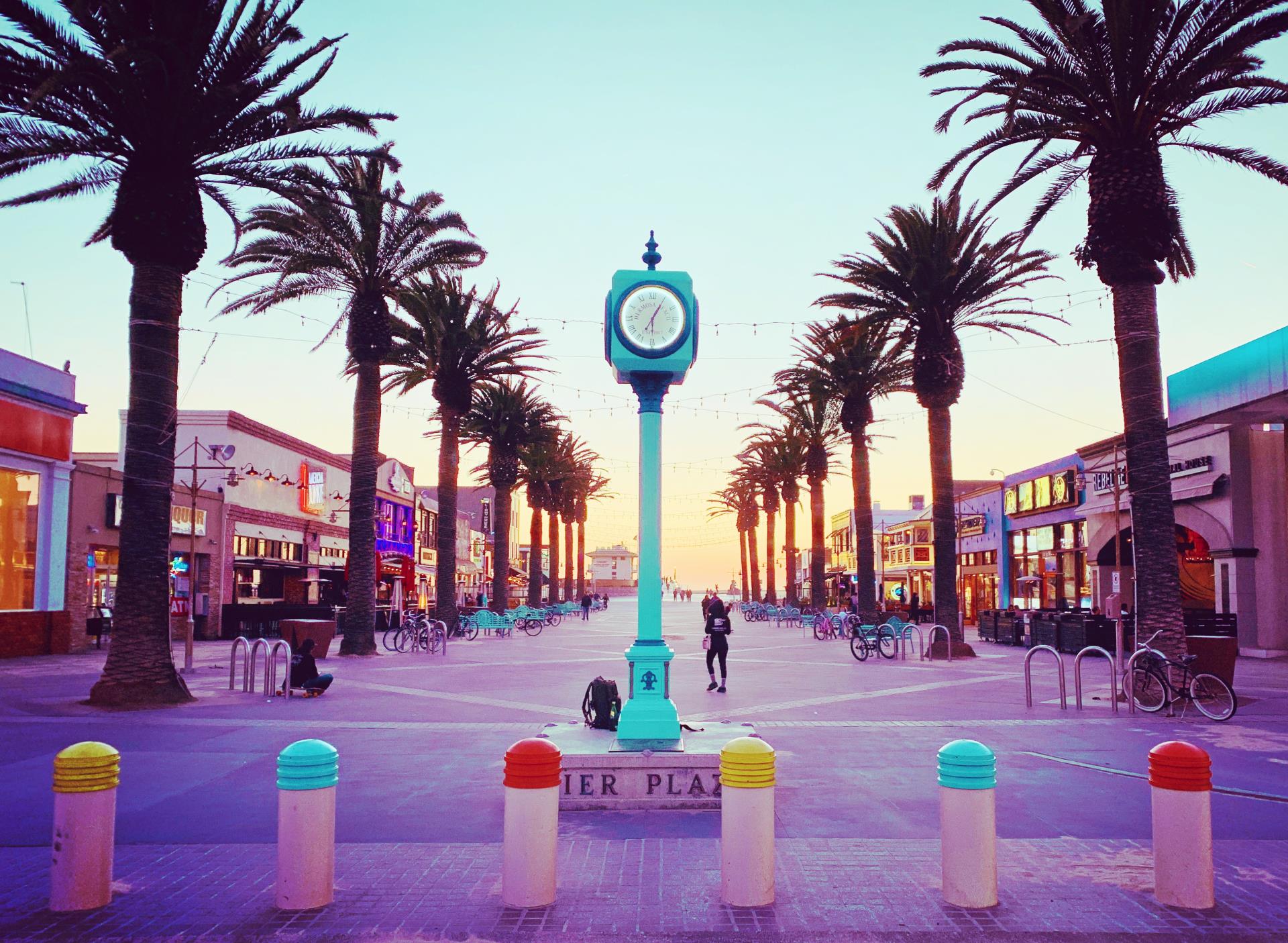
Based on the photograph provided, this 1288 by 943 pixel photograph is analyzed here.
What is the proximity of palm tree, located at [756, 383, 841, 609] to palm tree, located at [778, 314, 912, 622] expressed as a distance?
302 inches

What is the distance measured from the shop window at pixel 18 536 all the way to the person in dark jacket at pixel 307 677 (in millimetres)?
12433

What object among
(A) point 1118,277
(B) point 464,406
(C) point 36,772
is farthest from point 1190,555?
(C) point 36,772

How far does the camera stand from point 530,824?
→ 5.51m

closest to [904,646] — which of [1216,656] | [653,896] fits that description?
[1216,656]

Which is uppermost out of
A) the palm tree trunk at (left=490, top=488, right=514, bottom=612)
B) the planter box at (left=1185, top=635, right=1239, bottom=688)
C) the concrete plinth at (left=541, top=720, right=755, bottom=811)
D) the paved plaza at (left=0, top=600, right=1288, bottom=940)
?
the palm tree trunk at (left=490, top=488, right=514, bottom=612)

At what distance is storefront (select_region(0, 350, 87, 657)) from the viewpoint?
79.1 feet

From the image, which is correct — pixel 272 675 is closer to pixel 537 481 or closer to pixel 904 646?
pixel 904 646

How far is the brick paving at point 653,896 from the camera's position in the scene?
5207 millimetres

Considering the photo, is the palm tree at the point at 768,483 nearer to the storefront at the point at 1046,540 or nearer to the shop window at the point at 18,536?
the storefront at the point at 1046,540

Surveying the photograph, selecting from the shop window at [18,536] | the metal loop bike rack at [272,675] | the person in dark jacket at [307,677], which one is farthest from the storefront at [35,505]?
the person in dark jacket at [307,677]

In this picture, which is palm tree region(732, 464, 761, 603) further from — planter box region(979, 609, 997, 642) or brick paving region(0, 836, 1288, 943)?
brick paving region(0, 836, 1288, 943)

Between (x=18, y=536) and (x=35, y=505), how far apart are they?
100cm

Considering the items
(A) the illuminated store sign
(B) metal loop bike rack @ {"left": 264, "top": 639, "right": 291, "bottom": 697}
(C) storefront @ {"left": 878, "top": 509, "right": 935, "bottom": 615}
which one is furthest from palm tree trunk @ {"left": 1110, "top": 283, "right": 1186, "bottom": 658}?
(C) storefront @ {"left": 878, "top": 509, "right": 935, "bottom": 615}

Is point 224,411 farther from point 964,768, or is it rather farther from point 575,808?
point 964,768
